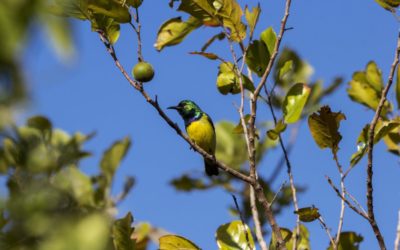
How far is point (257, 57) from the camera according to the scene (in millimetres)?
3213

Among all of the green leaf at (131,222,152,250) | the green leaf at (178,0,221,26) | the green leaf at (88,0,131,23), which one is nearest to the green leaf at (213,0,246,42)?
the green leaf at (178,0,221,26)

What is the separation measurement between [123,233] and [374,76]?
1.97m

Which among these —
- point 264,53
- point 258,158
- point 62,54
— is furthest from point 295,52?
point 62,54

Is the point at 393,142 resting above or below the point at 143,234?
above

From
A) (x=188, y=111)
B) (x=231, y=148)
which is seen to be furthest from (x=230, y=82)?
(x=188, y=111)

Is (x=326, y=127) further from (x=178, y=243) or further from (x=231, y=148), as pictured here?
(x=231, y=148)

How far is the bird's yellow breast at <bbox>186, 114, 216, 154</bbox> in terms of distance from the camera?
20.8 feet

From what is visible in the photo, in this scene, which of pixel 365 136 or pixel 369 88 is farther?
pixel 369 88

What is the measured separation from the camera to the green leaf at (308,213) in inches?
106

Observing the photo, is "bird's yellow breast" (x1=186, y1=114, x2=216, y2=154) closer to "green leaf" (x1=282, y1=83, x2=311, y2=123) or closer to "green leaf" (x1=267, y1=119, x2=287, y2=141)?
"green leaf" (x1=282, y1=83, x2=311, y2=123)

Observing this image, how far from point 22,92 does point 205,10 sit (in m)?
2.44

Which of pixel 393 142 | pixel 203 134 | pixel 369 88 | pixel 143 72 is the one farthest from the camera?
pixel 203 134

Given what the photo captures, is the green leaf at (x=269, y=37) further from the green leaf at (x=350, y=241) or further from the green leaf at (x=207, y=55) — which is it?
the green leaf at (x=350, y=241)

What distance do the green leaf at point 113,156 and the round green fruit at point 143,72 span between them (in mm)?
1571
